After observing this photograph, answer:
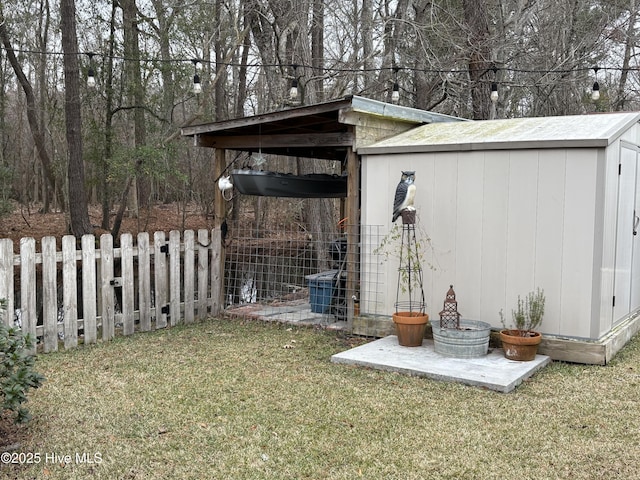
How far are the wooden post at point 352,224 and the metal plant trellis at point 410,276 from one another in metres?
0.58

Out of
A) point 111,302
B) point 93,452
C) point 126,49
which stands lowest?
point 93,452

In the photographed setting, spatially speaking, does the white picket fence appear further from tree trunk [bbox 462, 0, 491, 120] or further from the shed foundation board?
tree trunk [bbox 462, 0, 491, 120]

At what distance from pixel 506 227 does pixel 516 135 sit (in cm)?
88

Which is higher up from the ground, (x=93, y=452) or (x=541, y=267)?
(x=541, y=267)

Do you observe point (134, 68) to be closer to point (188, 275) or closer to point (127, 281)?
point (188, 275)

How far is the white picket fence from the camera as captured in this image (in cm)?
559

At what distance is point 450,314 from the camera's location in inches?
223

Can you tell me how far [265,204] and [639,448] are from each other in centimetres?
1332

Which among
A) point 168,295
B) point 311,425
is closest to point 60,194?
point 168,295

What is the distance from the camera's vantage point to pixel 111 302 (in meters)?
6.35

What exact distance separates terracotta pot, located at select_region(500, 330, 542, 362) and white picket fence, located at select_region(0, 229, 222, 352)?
366cm

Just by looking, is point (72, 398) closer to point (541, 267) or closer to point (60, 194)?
point (541, 267)

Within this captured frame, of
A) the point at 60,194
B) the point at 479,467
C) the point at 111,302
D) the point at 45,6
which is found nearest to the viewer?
the point at 479,467

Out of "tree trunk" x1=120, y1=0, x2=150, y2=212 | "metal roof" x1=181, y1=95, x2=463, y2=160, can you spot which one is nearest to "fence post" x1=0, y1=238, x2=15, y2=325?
"metal roof" x1=181, y1=95, x2=463, y2=160
